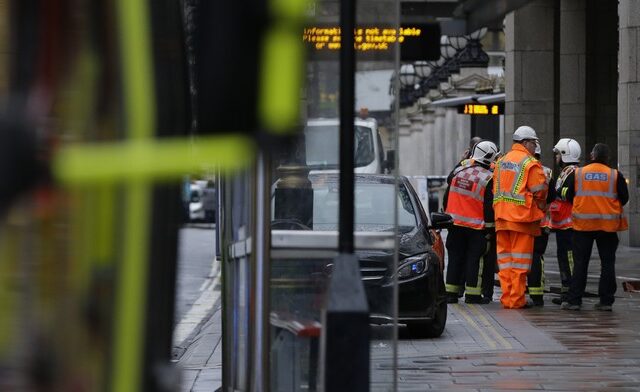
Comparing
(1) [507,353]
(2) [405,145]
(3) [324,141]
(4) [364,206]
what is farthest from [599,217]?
(2) [405,145]

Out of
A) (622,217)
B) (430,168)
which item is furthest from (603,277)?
(430,168)

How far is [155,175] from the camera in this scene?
91.7 inches

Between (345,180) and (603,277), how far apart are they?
1017 centimetres

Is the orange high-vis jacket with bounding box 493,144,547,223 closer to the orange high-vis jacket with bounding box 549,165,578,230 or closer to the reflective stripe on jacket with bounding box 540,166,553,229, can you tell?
the reflective stripe on jacket with bounding box 540,166,553,229

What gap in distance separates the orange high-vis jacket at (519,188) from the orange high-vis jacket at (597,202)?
0.40 m

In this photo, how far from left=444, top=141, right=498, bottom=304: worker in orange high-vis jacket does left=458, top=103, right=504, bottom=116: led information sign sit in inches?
633

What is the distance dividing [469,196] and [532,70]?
60.6 feet

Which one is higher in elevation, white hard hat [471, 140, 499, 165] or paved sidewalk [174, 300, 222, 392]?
white hard hat [471, 140, 499, 165]

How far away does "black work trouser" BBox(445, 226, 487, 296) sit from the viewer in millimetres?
16781

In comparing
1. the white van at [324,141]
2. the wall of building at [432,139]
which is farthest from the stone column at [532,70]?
the white van at [324,141]

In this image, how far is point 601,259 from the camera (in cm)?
1577

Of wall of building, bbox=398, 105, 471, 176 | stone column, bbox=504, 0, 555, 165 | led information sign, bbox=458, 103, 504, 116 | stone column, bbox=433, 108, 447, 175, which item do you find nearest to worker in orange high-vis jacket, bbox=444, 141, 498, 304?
led information sign, bbox=458, 103, 504, 116

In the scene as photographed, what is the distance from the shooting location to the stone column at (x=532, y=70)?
113 feet

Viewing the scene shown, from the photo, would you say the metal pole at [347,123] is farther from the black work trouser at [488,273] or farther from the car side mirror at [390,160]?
the black work trouser at [488,273]
